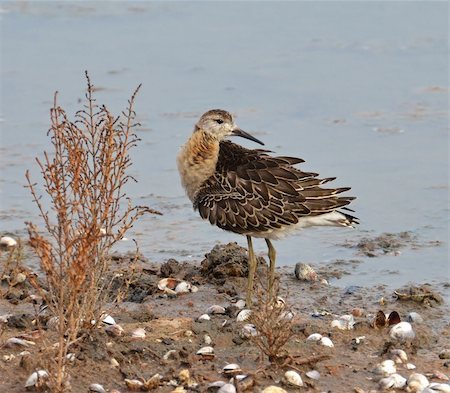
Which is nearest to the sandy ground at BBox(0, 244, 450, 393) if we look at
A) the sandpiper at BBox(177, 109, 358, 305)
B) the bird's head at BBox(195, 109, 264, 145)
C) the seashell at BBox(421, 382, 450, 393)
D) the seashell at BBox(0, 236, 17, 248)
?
the seashell at BBox(421, 382, 450, 393)

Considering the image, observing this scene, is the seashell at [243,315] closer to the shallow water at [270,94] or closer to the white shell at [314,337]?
the white shell at [314,337]

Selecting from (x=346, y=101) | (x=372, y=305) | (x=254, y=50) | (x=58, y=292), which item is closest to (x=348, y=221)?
(x=372, y=305)

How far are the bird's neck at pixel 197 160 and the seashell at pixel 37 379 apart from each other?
305cm

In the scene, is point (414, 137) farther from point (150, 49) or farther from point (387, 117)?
point (150, 49)

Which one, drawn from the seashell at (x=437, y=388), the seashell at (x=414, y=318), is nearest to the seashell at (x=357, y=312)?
the seashell at (x=414, y=318)

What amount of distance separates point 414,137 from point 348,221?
4150 mm

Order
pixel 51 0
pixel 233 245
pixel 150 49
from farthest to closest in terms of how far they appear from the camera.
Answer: pixel 51 0
pixel 150 49
pixel 233 245

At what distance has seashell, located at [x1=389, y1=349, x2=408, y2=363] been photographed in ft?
25.9

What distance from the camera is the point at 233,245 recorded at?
9.98 m

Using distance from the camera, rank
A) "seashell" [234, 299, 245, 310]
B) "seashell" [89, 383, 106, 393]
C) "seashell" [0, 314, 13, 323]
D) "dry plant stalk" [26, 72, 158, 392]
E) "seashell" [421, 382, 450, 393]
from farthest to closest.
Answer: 1. "seashell" [234, 299, 245, 310]
2. "seashell" [0, 314, 13, 323]
3. "seashell" [421, 382, 450, 393]
4. "seashell" [89, 383, 106, 393]
5. "dry plant stalk" [26, 72, 158, 392]

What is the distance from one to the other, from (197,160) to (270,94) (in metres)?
4.95

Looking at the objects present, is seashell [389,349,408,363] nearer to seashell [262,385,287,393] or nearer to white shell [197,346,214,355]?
seashell [262,385,287,393]

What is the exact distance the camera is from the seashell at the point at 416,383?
24.2 feet

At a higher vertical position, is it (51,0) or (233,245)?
(51,0)
